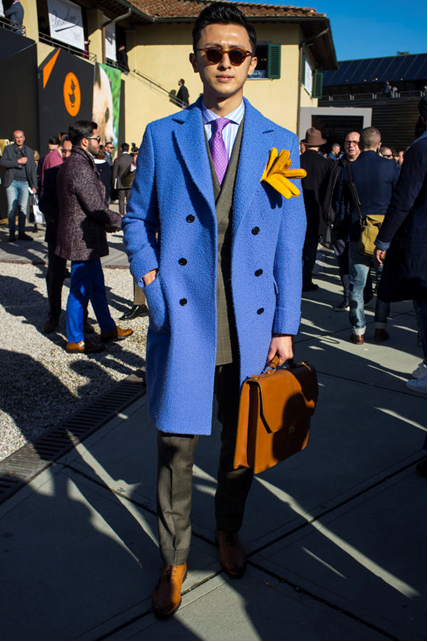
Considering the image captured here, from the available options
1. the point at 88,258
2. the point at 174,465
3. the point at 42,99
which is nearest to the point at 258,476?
the point at 174,465

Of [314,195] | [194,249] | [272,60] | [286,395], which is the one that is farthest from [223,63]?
[272,60]

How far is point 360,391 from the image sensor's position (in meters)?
4.59

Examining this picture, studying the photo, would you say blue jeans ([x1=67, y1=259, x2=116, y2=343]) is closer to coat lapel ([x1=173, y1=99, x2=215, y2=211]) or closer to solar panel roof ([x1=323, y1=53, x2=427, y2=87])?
coat lapel ([x1=173, y1=99, x2=215, y2=211])

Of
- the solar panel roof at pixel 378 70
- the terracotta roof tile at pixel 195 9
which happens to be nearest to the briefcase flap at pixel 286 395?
the terracotta roof tile at pixel 195 9

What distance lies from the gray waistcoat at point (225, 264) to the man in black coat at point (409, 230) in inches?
61.4

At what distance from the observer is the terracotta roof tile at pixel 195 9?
25.4 m

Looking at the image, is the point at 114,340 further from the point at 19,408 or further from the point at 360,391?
the point at 360,391

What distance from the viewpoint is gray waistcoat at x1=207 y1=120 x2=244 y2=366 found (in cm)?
222

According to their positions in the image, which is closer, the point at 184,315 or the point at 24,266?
the point at 184,315

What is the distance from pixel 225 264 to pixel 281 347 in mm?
420

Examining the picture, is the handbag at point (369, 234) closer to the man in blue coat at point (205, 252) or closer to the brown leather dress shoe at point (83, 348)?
the brown leather dress shoe at point (83, 348)

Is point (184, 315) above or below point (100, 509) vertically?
above

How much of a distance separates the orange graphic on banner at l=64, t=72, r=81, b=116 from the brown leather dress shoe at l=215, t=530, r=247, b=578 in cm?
1798

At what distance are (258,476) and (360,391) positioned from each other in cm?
159
